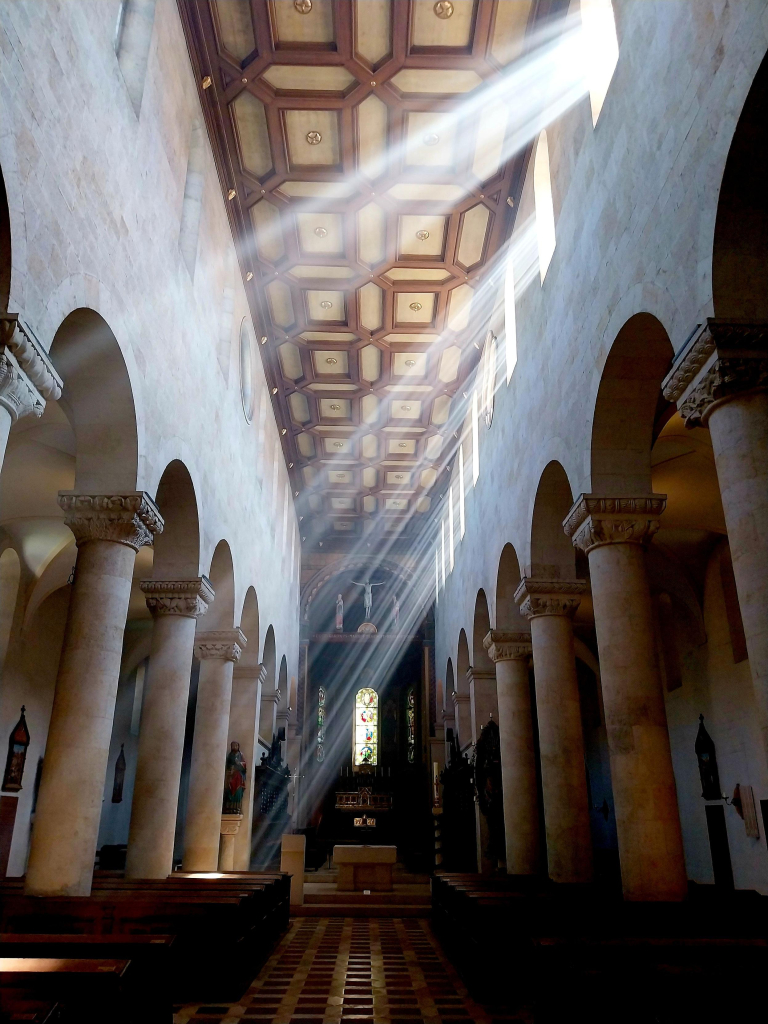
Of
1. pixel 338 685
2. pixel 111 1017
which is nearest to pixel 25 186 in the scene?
pixel 111 1017

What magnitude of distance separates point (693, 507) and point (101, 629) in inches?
373

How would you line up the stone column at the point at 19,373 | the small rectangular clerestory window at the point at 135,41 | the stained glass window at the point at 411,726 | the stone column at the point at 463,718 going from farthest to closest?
the stained glass window at the point at 411,726 < the stone column at the point at 463,718 < the small rectangular clerestory window at the point at 135,41 < the stone column at the point at 19,373

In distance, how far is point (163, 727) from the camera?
34.5 feet

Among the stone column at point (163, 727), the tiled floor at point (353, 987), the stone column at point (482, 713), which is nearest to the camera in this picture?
the tiled floor at point (353, 987)

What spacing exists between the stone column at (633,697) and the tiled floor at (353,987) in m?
1.89

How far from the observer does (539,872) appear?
1244 cm

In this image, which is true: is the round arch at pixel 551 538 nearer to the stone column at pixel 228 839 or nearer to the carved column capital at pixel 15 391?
the carved column capital at pixel 15 391

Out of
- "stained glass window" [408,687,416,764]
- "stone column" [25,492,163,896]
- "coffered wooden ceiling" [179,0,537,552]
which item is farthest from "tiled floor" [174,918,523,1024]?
"stained glass window" [408,687,416,764]

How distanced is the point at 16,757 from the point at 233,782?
423 cm

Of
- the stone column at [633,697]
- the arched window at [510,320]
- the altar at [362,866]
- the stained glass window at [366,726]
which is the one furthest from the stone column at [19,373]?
the stained glass window at [366,726]

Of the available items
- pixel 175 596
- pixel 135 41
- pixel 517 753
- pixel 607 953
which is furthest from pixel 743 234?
pixel 517 753

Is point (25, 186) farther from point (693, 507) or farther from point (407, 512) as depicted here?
point (407, 512)

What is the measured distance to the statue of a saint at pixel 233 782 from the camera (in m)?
15.5

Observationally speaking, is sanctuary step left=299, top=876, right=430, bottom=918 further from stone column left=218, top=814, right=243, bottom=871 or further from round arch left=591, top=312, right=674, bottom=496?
round arch left=591, top=312, right=674, bottom=496
